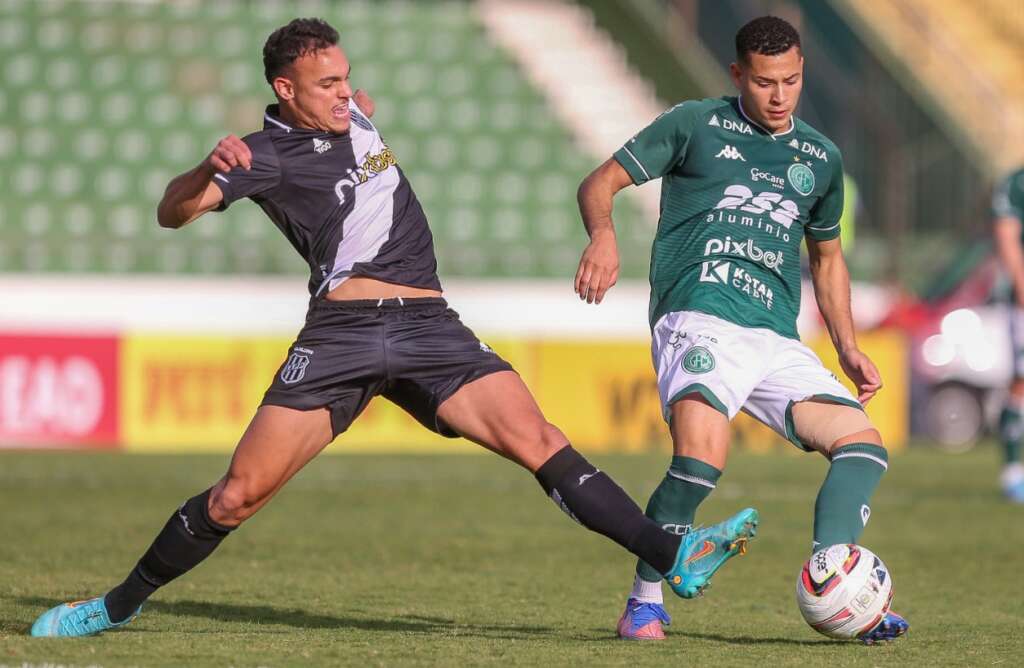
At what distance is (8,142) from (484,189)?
5.94 m

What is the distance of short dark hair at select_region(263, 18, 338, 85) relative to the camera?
562 cm

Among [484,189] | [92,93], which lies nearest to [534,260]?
[484,189]

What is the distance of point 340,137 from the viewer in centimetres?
577

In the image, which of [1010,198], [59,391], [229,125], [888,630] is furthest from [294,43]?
[229,125]

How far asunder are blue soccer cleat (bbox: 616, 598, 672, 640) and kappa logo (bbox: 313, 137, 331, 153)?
1.82 metres

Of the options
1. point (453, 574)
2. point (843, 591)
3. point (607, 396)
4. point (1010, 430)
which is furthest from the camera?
point (607, 396)

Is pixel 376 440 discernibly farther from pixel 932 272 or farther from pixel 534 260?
pixel 932 272

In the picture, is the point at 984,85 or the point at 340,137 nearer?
the point at 340,137

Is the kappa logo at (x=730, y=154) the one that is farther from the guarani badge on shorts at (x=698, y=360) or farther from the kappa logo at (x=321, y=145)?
the kappa logo at (x=321, y=145)

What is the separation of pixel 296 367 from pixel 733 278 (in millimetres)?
1495

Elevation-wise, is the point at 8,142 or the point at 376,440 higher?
the point at 8,142

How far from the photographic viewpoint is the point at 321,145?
5715 millimetres

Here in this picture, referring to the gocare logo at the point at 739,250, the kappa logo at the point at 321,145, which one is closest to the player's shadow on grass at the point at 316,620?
the gocare logo at the point at 739,250

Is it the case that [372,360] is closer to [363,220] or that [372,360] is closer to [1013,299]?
[363,220]
